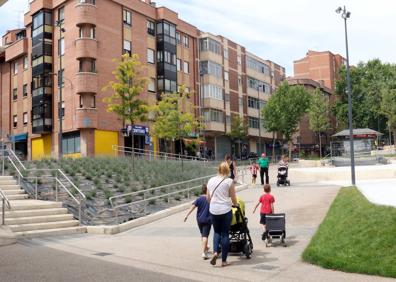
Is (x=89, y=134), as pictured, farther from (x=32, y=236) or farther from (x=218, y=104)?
(x=32, y=236)

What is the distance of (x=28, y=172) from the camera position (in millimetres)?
19359

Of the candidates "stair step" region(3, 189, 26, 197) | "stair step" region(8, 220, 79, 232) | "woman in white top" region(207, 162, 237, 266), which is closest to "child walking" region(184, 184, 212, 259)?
"woman in white top" region(207, 162, 237, 266)

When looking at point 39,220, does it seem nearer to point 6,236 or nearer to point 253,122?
point 6,236

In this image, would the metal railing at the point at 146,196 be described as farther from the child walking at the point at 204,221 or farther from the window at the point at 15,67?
the window at the point at 15,67

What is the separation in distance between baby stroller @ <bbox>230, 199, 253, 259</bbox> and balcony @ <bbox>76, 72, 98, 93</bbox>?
106 ft

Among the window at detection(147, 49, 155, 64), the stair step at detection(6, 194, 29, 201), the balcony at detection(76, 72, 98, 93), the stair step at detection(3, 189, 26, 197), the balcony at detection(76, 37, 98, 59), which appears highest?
the window at detection(147, 49, 155, 64)

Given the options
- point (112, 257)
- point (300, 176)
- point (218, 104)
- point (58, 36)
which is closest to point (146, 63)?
point (58, 36)

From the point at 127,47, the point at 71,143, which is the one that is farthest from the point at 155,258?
the point at 127,47

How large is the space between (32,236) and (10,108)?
44.2 m

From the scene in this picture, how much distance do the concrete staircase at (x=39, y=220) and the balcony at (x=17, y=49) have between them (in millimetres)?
37682

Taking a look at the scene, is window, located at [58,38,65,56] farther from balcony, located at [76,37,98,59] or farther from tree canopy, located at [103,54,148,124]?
tree canopy, located at [103,54,148,124]

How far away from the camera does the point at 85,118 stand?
129 feet

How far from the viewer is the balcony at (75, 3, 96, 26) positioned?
40.2m

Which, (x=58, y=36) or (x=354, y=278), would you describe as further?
(x=58, y=36)
